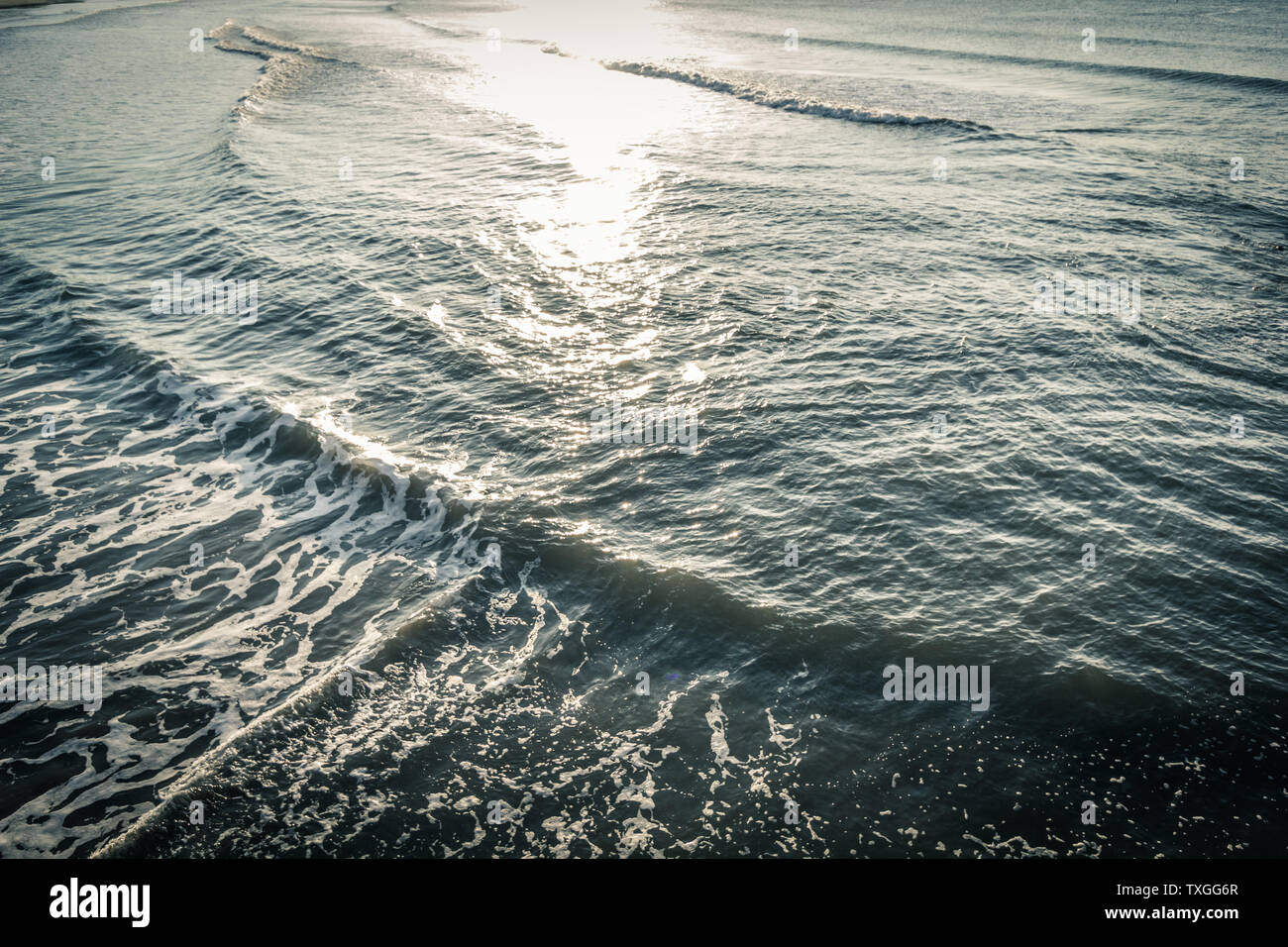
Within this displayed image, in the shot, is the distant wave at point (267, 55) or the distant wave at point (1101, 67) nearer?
the distant wave at point (1101, 67)

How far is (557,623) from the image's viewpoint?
11.1 meters

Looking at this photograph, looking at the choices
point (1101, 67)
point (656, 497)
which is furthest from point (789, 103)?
point (656, 497)

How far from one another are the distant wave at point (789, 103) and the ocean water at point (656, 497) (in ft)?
6.51

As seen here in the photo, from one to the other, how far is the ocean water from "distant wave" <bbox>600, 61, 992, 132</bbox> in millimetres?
1985

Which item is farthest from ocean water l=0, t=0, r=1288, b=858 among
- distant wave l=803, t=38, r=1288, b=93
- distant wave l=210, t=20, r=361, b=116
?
distant wave l=210, t=20, r=361, b=116

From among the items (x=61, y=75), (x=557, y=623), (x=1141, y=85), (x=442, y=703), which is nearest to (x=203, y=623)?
(x=442, y=703)

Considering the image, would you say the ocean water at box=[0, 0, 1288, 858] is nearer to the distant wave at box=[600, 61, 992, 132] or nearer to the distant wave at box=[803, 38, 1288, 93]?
the distant wave at box=[600, 61, 992, 132]

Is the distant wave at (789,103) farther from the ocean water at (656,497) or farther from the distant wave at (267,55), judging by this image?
the distant wave at (267,55)

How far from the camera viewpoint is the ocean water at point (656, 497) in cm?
897

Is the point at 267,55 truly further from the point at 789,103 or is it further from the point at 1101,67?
the point at 1101,67

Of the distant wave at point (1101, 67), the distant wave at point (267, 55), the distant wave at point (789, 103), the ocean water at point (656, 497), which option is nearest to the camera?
the ocean water at point (656, 497)

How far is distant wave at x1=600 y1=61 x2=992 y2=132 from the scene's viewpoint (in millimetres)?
30797

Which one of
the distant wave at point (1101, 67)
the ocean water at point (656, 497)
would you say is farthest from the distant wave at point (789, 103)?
the distant wave at point (1101, 67)
